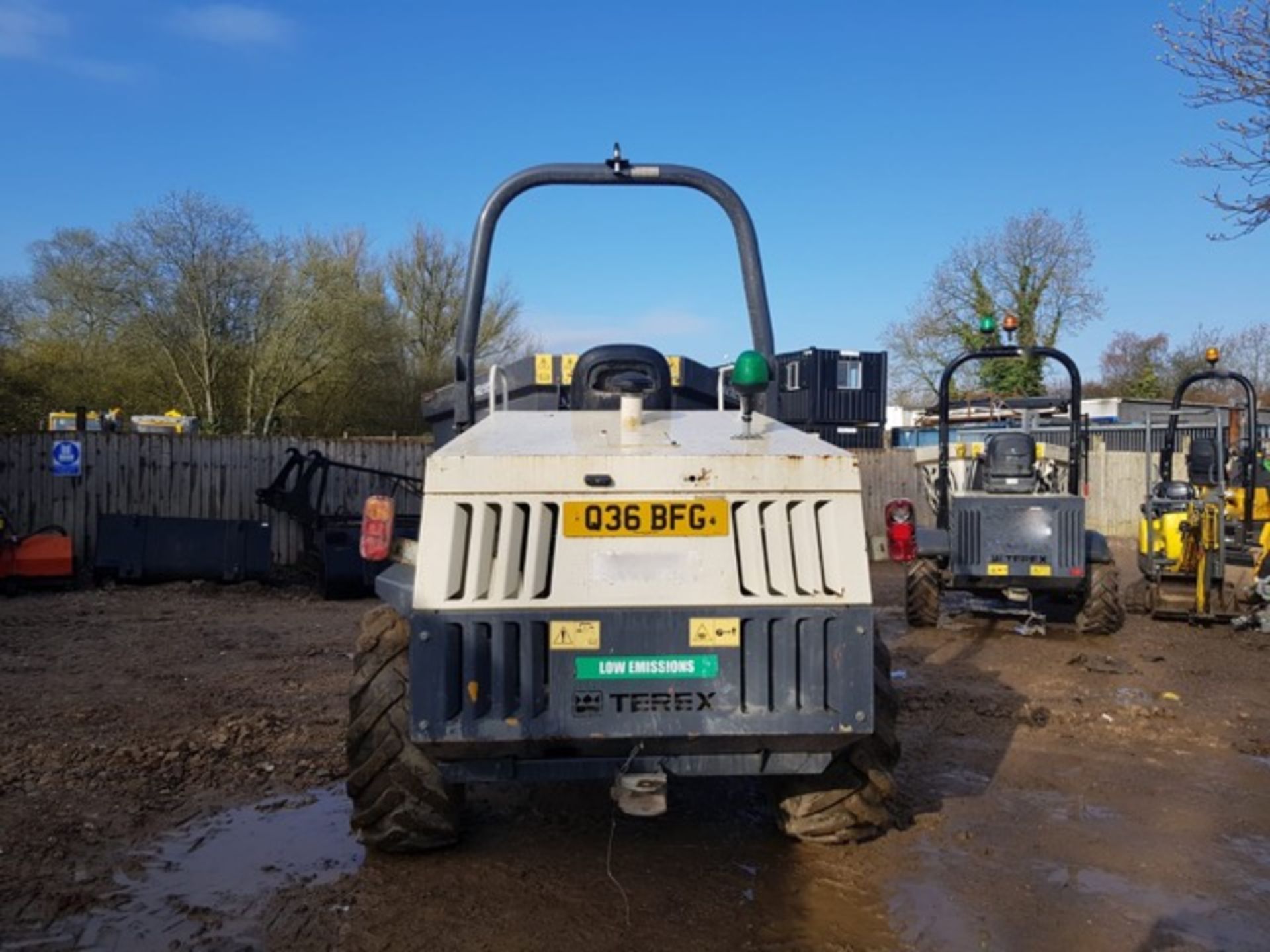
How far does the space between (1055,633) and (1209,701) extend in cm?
321

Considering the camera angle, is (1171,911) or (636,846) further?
(636,846)

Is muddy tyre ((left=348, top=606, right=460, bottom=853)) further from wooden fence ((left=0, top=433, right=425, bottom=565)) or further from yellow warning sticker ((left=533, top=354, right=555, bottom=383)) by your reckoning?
wooden fence ((left=0, top=433, right=425, bottom=565))

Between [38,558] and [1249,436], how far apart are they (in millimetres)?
13578

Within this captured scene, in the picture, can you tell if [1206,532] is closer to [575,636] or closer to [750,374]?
[750,374]

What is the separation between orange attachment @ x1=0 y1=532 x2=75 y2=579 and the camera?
521 inches

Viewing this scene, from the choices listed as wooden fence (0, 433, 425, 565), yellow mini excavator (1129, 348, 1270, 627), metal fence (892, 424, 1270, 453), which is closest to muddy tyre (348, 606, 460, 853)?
yellow mini excavator (1129, 348, 1270, 627)

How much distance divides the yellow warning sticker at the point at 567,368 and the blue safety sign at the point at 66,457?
38.3 feet

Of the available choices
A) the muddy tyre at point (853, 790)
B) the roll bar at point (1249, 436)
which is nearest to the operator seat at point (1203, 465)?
the roll bar at point (1249, 436)

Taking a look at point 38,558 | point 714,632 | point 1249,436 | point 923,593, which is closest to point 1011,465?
point 923,593

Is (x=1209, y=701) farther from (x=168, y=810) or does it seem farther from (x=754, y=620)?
(x=168, y=810)

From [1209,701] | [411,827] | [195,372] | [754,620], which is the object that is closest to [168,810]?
[411,827]

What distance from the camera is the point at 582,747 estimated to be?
407cm

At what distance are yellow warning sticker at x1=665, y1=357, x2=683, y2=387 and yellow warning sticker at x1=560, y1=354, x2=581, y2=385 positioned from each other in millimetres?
530

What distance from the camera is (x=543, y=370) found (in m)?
6.11
